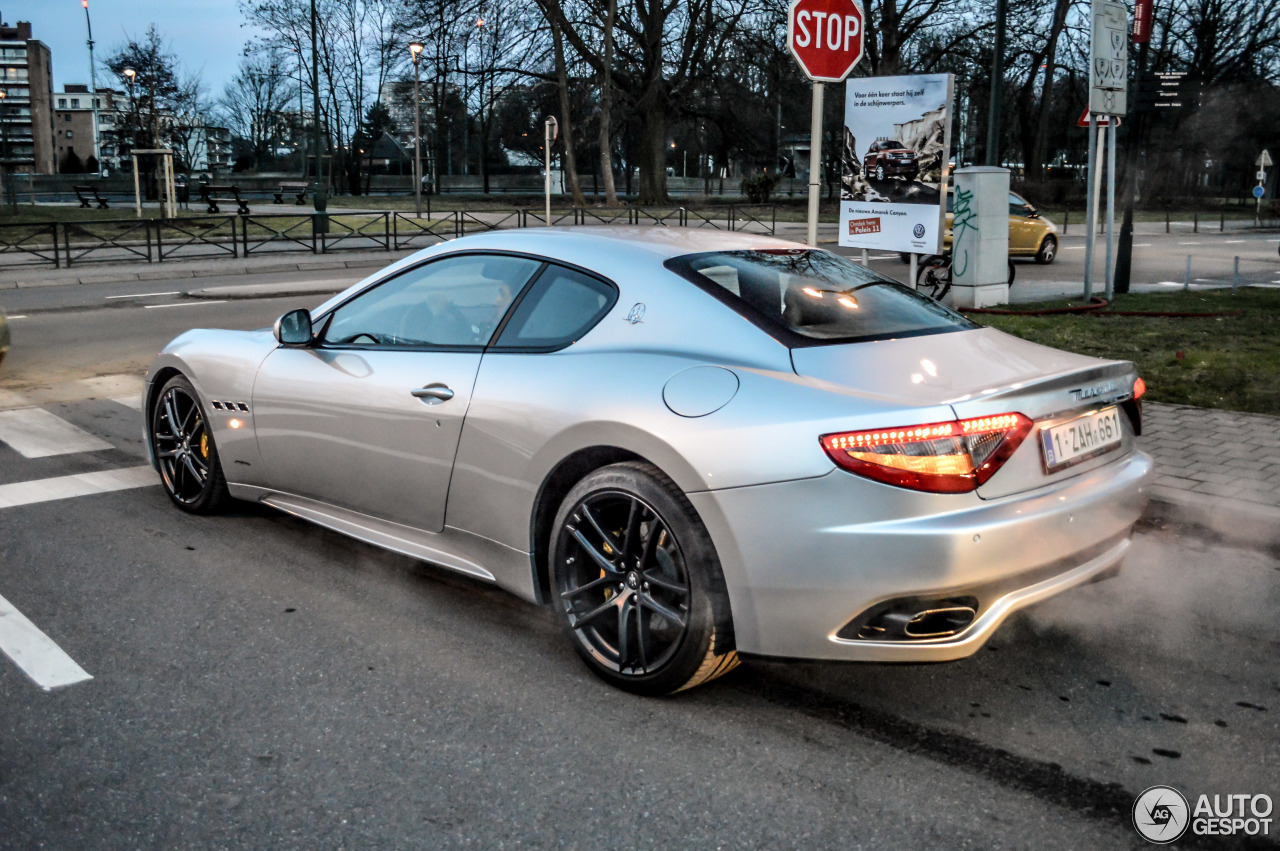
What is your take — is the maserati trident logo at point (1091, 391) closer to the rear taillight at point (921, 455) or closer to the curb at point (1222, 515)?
the rear taillight at point (921, 455)

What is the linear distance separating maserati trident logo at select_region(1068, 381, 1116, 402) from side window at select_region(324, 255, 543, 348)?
1.88 m

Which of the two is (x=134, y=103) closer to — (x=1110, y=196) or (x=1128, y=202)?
(x=1128, y=202)

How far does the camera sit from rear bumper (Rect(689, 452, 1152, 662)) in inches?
123

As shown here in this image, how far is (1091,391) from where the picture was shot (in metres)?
3.65

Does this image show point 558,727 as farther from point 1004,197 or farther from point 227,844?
point 1004,197

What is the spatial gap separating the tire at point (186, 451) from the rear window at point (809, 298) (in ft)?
8.57

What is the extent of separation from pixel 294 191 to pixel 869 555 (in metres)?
55.4

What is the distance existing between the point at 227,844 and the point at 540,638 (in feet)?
4.97

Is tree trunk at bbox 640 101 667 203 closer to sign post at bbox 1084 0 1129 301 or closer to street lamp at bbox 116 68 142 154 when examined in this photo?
street lamp at bbox 116 68 142 154

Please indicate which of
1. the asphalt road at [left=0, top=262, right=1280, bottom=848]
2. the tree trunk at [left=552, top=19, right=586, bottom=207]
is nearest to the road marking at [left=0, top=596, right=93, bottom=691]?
the asphalt road at [left=0, top=262, right=1280, bottom=848]

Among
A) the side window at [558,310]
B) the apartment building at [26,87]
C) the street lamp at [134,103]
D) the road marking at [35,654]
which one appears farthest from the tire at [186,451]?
the apartment building at [26,87]

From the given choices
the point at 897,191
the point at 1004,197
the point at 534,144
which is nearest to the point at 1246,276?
the point at 1004,197

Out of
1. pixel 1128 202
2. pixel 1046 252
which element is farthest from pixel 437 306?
pixel 1046 252

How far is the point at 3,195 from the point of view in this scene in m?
52.1
